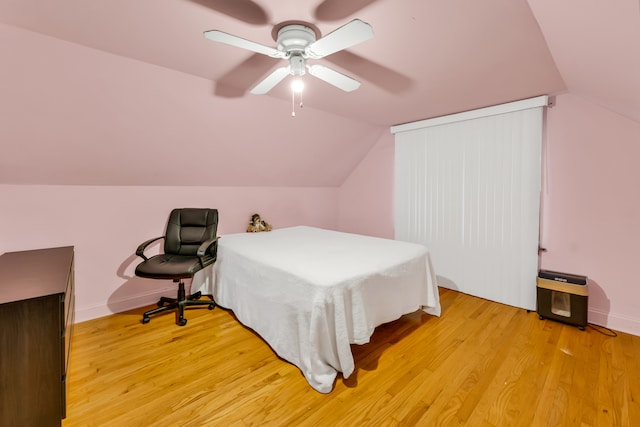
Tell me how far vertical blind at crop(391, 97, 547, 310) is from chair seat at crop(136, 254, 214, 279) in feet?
8.97

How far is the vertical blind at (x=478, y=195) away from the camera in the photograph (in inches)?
116

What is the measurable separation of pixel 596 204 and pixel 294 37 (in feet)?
9.88

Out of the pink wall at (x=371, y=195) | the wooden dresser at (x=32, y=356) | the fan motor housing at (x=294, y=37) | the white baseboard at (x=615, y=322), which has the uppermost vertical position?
the fan motor housing at (x=294, y=37)

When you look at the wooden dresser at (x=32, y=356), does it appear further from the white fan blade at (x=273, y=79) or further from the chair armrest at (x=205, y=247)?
the white fan blade at (x=273, y=79)

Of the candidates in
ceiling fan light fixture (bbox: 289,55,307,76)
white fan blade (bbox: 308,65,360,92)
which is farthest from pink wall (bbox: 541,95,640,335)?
ceiling fan light fixture (bbox: 289,55,307,76)

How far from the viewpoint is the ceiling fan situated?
1.42 meters

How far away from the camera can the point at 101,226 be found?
276 centimetres

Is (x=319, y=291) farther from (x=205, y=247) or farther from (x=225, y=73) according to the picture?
(x=225, y=73)

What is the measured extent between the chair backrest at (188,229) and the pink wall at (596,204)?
11.4 feet

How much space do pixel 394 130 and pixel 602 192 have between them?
89.9 inches

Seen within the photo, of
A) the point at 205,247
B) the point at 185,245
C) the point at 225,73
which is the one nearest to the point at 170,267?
the point at 205,247

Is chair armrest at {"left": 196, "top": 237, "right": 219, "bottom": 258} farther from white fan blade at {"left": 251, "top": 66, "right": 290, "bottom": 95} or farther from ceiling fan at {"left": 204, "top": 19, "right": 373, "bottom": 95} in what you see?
ceiling fan at {"left": 204, "top": 19, "right": 373, "bottom": 95}

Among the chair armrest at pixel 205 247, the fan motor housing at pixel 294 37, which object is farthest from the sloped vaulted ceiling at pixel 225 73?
the chair armrest at pixel 205 247

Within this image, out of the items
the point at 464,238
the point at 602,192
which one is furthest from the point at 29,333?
the point at 602,192
